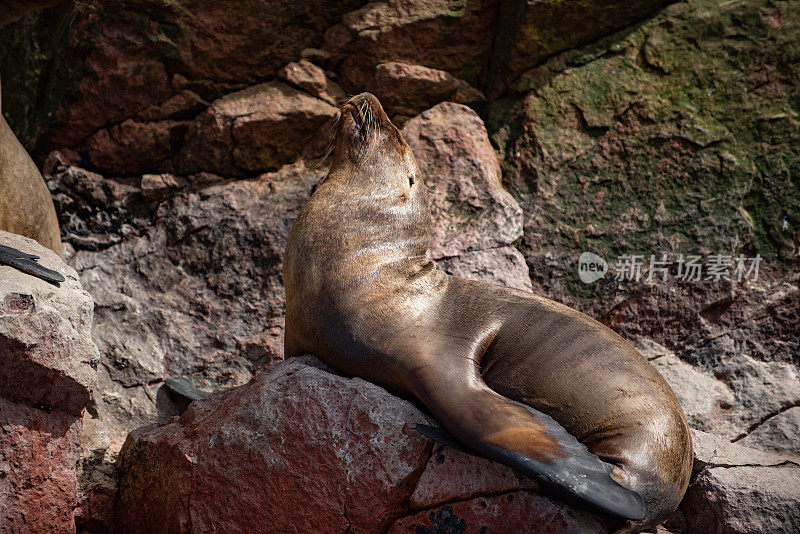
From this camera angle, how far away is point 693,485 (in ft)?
12.2

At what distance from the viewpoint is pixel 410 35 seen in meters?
5.66

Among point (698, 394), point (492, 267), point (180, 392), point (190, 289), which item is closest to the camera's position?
point (180, 392)

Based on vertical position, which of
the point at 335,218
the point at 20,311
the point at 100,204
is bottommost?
the point at 100,204

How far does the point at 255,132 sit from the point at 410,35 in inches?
54.1

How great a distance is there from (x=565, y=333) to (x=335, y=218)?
123 centimetres

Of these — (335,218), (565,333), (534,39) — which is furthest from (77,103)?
(565,333)

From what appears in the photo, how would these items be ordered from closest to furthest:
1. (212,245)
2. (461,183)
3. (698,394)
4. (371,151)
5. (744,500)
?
(744,500), (371,151), (698,394), (212,245), (461,183)

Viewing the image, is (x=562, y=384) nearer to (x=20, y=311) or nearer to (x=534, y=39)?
(x=20, y=311)

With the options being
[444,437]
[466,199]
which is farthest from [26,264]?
[466,199]

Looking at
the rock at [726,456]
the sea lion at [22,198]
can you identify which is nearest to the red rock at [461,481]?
the rock at [726,456]

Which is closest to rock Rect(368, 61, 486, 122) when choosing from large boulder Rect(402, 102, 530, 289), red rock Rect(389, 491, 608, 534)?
large boulder Rect(402, 102, 530, 289)

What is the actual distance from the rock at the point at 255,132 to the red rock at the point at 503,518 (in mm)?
3292

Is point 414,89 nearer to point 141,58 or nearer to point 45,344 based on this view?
point 141,58

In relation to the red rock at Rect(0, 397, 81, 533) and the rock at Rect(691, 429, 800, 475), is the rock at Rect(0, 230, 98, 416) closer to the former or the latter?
the red rock at Rect(0, 397, 81, 533)
